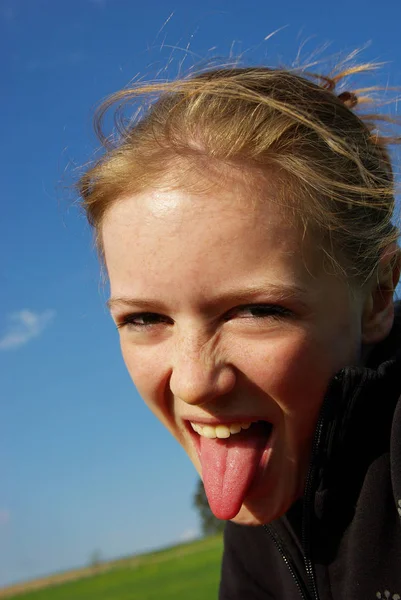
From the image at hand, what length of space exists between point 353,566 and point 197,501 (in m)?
30.6

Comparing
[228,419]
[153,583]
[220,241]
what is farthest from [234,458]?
[153,583]

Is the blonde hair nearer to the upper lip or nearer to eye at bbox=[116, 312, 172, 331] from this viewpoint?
eye at bbox=[116, 312, 172, 331]

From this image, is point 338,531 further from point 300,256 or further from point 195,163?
point 195,163

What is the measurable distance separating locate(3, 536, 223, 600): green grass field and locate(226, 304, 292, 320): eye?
4.93m

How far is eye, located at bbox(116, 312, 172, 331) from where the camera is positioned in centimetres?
216

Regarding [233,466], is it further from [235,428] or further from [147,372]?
[147,372]

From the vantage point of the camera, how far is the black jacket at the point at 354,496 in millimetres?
2096

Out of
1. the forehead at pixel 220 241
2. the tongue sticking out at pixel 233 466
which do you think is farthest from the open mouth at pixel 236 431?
the forehead at pixel 220 241

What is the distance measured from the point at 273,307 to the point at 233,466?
509mm

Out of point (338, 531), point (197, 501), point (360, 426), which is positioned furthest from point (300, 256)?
point (197, 501)

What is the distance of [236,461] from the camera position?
85.8 inches

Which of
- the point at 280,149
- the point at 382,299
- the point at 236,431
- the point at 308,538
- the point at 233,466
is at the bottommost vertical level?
the point at 308,538

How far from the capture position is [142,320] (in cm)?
222

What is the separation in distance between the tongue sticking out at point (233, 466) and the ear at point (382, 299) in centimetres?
46
